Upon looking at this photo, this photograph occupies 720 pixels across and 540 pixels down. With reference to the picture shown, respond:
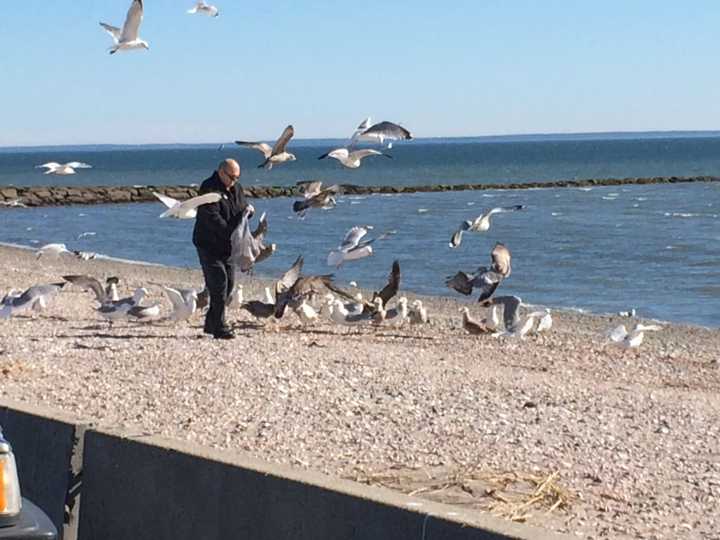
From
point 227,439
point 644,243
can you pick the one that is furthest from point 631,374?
point 644,243

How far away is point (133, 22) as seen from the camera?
50.9ft

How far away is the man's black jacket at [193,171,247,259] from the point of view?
14.1 m

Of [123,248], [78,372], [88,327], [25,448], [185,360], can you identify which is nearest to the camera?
[25,448]

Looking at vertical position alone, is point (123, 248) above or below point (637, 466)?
below

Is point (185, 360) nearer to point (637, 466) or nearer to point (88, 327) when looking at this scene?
point (88, 327)

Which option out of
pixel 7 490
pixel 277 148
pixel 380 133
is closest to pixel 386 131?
pixel 380 133

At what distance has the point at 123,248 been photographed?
43219 mm

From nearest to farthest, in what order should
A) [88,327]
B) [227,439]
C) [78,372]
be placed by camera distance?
[227,439]
[78,372]
[88,327]

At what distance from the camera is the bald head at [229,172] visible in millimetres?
13844

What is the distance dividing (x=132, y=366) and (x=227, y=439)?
3.57m

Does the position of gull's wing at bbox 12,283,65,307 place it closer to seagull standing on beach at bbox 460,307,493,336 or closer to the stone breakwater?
seagull standing on beach at bbox 460,307,493,336

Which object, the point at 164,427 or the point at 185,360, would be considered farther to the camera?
the point at 185,360

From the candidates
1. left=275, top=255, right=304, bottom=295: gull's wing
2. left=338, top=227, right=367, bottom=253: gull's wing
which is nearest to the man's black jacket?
left=275, top=255, right=304, bottom=295: gull's wing

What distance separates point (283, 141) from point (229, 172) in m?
3.49
